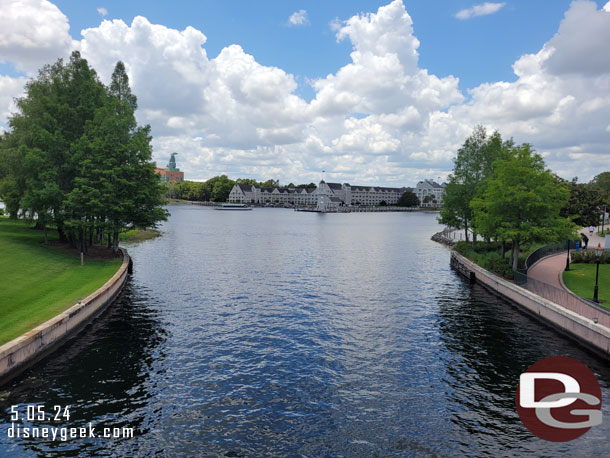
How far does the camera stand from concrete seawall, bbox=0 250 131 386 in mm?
17641

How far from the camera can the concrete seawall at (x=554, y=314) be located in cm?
2238

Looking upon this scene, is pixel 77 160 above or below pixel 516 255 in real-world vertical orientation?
above

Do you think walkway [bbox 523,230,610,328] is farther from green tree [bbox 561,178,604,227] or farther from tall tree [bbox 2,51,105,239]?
tall tree [bbox 2,51,105,239]

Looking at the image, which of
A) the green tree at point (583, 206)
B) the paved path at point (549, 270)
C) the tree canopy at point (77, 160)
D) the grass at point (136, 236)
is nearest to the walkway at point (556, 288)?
the paved path at point (549, 270)

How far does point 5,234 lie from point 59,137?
48.6ft

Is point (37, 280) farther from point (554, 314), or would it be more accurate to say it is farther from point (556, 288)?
point (556, 288)

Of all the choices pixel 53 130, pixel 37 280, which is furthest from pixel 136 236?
pixel 37 280

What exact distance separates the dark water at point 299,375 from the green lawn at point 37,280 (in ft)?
8.21

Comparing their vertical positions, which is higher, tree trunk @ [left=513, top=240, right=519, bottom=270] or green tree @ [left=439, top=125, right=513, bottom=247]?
green tree @ [left=439, top=125, right=513, bottom=247]

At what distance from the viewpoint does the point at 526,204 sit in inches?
1428

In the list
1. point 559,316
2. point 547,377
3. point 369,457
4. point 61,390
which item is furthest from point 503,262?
point 61,390

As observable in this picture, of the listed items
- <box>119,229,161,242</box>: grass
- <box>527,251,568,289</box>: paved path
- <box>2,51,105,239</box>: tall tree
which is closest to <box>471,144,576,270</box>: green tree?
<box>527,251,568,289</box>: paved path

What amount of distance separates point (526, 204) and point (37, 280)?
40.1 m

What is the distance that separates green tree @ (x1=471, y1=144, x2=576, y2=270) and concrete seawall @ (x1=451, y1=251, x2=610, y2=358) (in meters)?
3.97
